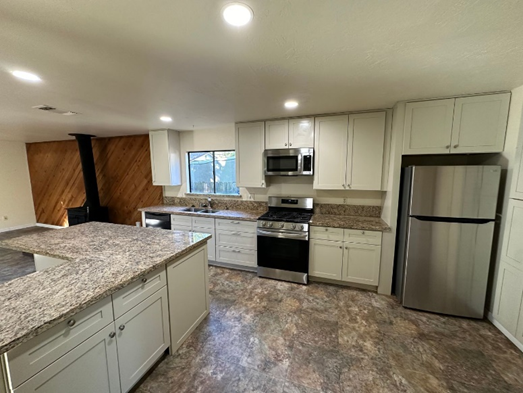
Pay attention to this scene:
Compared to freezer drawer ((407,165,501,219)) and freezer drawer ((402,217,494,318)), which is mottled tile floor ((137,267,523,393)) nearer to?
freezer drawer ((402,217,494,318))

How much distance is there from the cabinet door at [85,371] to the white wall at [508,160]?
11.5 feet

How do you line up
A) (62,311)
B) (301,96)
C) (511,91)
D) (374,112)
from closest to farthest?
(62,311) → (511,91) → (301,96) → (374,112)

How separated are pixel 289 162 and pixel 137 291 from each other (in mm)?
2457

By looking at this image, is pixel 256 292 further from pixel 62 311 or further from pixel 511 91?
pixel 511 91

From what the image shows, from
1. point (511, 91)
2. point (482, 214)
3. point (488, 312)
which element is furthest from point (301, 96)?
point (488, 312)

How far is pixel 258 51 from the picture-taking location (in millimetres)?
1425

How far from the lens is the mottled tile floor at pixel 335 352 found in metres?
1.64

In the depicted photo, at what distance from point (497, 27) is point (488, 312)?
2.73 metres

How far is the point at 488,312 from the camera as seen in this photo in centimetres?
234

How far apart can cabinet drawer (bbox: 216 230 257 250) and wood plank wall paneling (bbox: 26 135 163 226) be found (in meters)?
1.93

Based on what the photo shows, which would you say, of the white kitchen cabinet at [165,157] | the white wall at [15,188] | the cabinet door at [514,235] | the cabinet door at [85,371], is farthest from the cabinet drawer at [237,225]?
the white wall at [15,188]

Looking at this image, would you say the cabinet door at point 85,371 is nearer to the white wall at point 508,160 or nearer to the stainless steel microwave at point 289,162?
the stainless steel microwave at point 289,162

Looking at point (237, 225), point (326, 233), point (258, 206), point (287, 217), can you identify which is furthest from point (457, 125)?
point (237, 225)

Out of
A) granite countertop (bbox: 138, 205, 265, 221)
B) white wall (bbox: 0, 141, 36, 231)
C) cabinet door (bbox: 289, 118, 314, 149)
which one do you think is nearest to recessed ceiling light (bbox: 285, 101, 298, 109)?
cabinet door (bbox: 289, 118, 314, 149)
